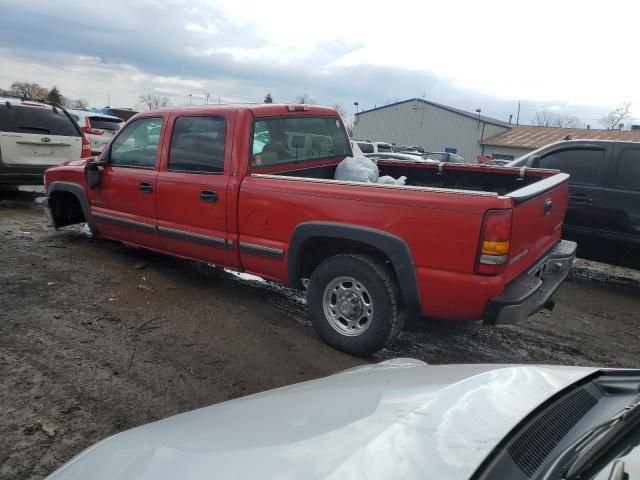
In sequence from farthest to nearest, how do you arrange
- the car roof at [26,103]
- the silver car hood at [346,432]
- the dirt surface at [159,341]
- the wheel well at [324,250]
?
1. the car roof at [26,103]
2. the wheel well at [324,250]
3. the dirt surface at [159,341]
4. the silver car hood at [346,432]

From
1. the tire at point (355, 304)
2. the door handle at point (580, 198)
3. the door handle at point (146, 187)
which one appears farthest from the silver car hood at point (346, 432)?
the door handle at point (580, 198)

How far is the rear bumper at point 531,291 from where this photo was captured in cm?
307

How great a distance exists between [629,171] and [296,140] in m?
4.08

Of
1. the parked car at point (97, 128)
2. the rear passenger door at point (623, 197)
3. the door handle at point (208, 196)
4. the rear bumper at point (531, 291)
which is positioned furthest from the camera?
the parked car at point (97, 128)

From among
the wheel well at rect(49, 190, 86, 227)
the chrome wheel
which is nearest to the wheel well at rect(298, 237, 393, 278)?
the chrome wheel

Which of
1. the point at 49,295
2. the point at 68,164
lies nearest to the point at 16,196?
the point at 68,164

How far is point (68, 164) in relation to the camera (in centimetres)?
607

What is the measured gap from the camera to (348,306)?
3676 mm

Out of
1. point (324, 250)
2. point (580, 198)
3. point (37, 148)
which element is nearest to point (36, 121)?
point (37, 148)

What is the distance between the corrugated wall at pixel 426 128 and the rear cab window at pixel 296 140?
137 feet

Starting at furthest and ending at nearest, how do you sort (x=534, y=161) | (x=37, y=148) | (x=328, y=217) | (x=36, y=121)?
(x=36, y=121), (x=37, y=148), (x=534, y=161), (x=328, y=217)

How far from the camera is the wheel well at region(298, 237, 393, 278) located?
359 cm

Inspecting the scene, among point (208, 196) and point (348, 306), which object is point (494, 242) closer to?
point (348, 306)

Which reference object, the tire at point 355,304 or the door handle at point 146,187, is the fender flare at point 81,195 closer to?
the door handle at point 146,187
